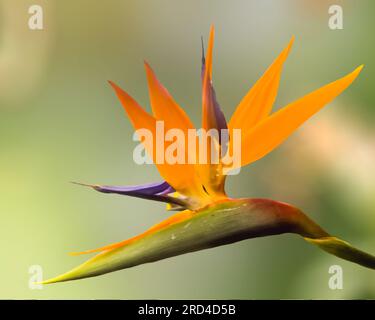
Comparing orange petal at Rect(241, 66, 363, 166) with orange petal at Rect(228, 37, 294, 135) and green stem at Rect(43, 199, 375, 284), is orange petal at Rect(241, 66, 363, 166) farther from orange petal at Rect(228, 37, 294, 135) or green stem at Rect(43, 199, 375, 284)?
green stem at Rect(43, 199, 375, 284)

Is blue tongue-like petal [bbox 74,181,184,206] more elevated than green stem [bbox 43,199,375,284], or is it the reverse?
blue tongue-like petal [bbox 74,181,184,206]

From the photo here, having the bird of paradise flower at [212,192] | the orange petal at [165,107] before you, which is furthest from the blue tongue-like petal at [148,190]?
the orange petal at [165,107]

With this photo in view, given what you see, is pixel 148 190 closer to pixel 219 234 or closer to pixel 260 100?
pixel 219 234

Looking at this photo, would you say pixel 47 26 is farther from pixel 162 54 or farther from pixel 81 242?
pixel 81 242

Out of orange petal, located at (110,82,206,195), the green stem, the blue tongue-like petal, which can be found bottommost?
the green stem

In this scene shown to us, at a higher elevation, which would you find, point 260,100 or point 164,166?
point 260,100

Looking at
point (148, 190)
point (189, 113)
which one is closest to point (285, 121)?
point (189, 113)

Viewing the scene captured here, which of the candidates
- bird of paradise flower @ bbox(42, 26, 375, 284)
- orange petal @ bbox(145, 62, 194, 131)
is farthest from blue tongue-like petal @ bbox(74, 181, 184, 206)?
orange petal @ bbox(145, 62, 194, 131)
